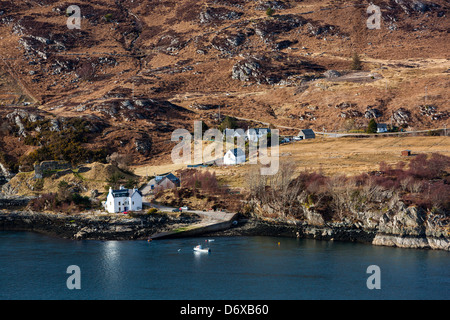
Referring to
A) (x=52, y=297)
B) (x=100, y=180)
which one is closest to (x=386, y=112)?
(x=100, y=180)

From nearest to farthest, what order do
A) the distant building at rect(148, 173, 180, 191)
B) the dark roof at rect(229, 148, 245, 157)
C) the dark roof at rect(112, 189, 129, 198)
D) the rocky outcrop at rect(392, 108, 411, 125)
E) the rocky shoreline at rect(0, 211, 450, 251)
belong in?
the rocky shoreline at rect(0, 211, 450, 251)
the dark roof at rect(112, 189, 129, 198)
the distant building at rect(148, 173, 180, 191)
the dark roof at rect(229, 148, 245, 157)
the rocky outcrop at rect(392, 108, 411, 125)

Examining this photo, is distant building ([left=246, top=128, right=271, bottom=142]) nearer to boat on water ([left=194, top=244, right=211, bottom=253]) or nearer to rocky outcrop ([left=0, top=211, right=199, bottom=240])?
rocky outcrop ([left=0, top=211, right=199, bottom=240])

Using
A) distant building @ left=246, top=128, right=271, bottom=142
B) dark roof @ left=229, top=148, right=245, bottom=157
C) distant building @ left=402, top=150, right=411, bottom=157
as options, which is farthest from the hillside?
distant building @ left=402, top=150, right=411, bottom=157

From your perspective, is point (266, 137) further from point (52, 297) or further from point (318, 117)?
point (52, 297)

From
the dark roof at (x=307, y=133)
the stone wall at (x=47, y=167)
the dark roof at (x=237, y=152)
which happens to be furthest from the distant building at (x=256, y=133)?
the stone wall at (x=47, y=167)

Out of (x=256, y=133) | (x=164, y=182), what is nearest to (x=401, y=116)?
(x=256, y=133)

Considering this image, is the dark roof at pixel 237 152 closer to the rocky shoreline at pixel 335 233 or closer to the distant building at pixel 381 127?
the rocky shoreline at pixel 335 233
